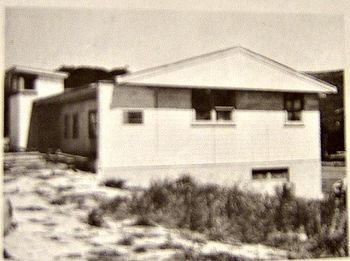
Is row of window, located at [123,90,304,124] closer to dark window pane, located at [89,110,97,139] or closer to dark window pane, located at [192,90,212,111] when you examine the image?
dark window pane, located at [192,90,212,111]

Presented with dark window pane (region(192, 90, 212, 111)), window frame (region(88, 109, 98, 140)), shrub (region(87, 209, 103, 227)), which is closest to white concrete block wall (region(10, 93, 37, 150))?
window frame (region(88, 109, 98, 140))

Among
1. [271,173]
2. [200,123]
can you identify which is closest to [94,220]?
[200,123]

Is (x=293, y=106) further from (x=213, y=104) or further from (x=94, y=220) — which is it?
(x=94, y=220)

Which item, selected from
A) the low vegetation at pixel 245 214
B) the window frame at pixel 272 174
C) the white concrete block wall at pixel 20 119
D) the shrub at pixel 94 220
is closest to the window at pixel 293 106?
the window frame at pixel 272 174

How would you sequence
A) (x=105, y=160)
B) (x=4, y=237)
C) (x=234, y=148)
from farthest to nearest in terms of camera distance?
(x=234, y=148), (x=105, y=160), (x=4, y=237)

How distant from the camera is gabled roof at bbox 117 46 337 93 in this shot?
2.45 m

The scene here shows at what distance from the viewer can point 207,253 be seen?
238cm

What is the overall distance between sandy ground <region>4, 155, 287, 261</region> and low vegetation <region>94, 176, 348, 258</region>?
0.05m

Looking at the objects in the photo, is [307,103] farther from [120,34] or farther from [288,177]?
[120,34]

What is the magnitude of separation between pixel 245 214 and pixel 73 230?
2.81ft

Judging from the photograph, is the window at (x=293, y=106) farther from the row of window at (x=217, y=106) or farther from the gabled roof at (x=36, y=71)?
the gabled roof at (x=36, y=71)

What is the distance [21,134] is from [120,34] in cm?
67

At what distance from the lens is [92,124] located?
236 centimetres

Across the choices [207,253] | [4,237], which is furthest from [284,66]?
[4,237]
